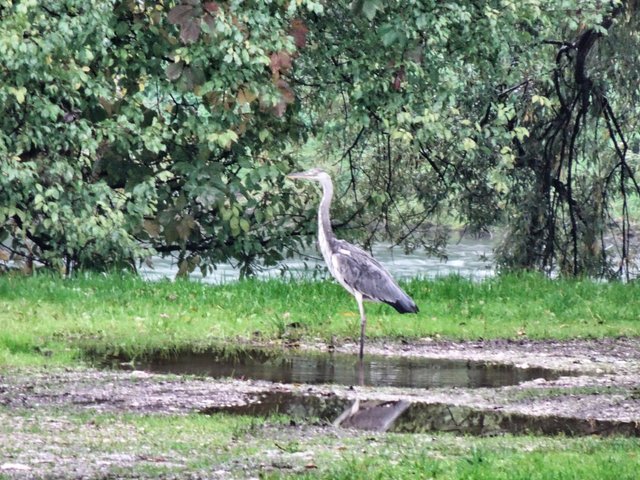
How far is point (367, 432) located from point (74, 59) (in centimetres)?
861

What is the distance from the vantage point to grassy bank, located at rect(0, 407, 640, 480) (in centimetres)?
777

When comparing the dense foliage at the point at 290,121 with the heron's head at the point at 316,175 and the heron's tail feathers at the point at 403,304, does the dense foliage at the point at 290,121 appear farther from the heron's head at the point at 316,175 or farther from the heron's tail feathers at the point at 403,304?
the heron's tail feathers at the point at 403,304

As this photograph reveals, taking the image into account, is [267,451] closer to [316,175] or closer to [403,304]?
[403,304]

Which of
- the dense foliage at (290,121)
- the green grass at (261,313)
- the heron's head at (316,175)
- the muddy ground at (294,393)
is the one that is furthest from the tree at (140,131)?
the muddy ground at (294,393)

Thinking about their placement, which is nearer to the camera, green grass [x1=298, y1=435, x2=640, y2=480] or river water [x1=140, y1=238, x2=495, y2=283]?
green grass [x1=298, y1=435, x2=640, y2=480]

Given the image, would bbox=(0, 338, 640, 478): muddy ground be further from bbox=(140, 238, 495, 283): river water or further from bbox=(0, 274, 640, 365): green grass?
bbox=(140, 238, 495, 283): river water

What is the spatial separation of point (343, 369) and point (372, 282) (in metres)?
1.69

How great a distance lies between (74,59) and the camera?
16.6 metres

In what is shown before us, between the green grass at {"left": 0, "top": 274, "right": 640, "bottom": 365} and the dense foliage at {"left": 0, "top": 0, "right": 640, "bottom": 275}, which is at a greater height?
the dense foliage at {"left": 0, "top": 0, "right": 640, "bottom": 275}

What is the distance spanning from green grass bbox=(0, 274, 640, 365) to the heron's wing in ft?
1.84

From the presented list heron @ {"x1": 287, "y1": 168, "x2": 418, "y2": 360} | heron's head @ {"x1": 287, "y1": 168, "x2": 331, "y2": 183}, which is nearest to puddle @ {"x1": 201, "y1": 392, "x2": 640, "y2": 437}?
heron @ {"x1": 287, "y1": 168, "x2": 418, "y2": 360}

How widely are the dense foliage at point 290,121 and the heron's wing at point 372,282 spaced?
239 cm

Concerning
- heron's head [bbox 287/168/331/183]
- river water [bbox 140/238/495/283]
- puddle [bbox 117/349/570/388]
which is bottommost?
puddle [bbox 117/349/570/388]

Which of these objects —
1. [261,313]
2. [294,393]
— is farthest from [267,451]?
[261,313]
